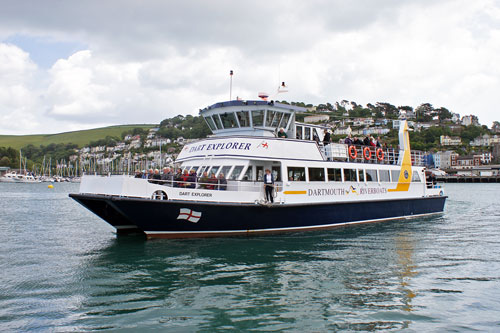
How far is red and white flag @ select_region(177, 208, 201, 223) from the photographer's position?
11.6 meters

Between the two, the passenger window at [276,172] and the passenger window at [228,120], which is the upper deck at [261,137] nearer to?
the passenger window at [228,120]

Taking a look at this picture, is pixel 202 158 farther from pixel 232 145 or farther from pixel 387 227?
pixel 387 227

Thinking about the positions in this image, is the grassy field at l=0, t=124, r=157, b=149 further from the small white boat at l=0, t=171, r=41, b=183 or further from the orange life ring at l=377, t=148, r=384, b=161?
the orange life ring at l=377, t=148, r=384, b=161

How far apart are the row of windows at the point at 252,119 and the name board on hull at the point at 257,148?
118cm

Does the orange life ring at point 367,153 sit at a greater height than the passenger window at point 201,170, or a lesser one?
greater

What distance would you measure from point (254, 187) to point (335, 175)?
393 centimetres

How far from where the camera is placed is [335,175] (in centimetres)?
1550

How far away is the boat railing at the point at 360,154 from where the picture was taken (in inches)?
627

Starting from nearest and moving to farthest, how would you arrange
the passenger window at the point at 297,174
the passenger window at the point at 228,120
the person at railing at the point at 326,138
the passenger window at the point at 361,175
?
the passenger window at the point at 297,174, the passenger window at the point at 228,120, the person at railing at the point at 326,138, the passenger window at the point at 361,175

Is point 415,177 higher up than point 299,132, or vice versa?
point 299,132

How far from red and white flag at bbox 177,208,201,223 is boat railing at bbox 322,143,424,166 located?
634 centimetres

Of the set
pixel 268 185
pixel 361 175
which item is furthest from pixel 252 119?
pixel 361 175

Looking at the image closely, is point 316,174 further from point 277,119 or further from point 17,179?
point 17,179

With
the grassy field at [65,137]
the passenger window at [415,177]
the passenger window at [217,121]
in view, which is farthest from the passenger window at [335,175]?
the grassy field at [65,137]
